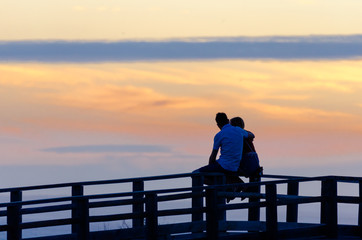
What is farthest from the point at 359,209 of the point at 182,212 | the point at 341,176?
the point at 182,212

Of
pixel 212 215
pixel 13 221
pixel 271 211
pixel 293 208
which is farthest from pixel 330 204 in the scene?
pixel 13 221

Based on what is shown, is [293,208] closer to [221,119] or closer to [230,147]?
[230,147]

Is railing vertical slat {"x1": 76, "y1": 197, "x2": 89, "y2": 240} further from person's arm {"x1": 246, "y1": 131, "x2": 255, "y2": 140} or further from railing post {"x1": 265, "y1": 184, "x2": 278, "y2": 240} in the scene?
person's arm {"x1": 246, "y1": 131, "x2": 255, "y2": 140}

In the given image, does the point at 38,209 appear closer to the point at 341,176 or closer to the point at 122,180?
the point at 122,180

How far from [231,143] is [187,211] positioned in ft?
8.59

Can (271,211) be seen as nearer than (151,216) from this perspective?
No

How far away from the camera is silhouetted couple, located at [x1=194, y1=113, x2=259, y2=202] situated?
15844 mm

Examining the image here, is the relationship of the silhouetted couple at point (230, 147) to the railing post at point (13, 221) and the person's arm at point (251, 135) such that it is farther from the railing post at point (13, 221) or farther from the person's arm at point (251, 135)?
the railing post at point (13, 221)

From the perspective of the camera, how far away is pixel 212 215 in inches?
537

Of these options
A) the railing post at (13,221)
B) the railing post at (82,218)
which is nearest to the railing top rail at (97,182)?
the railing post at (82,218)


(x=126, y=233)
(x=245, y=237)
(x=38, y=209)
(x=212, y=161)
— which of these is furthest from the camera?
(x=212, y=161)

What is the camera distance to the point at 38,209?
11.8m

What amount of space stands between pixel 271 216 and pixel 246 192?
2578mm

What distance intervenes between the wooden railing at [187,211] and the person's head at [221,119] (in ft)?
3.94
